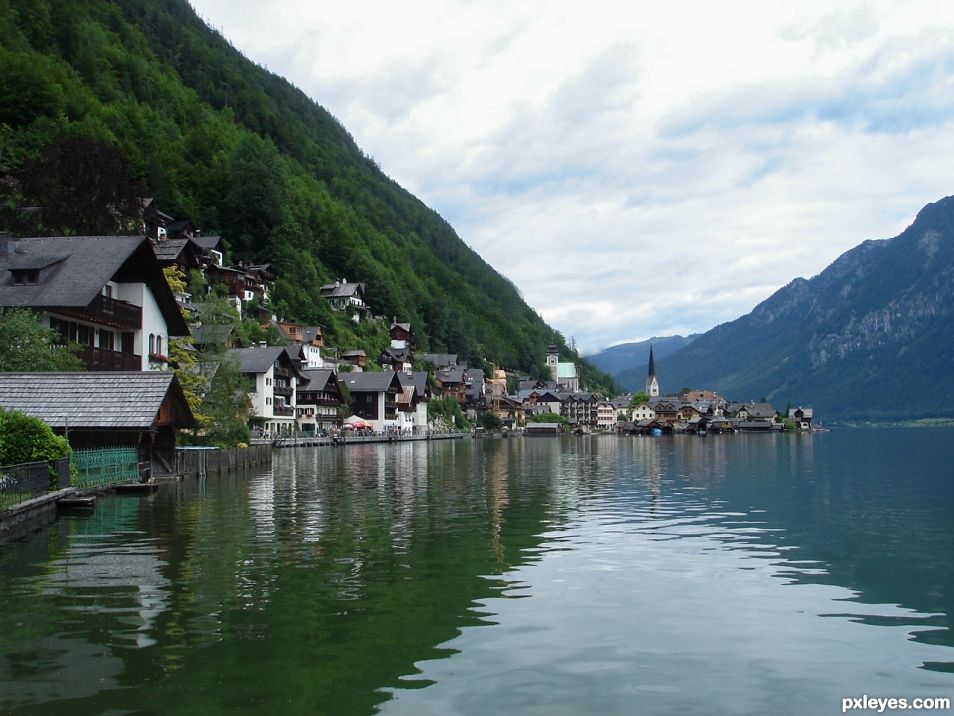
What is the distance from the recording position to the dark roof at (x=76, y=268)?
44.2 meters

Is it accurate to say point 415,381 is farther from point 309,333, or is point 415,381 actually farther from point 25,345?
point 25,345

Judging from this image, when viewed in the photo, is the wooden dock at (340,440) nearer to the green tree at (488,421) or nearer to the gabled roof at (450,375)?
the gabled roof at (450,375)

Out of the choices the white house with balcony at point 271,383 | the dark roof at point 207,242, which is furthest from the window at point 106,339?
the dark roof at point 207,242

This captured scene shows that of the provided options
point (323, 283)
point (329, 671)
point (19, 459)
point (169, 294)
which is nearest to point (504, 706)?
point (329, 671)

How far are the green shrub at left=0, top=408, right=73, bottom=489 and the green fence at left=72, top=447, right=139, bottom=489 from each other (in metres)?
2.97

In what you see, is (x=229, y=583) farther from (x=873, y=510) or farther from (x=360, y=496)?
(x=873, y=510)

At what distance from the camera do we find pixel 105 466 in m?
36.7

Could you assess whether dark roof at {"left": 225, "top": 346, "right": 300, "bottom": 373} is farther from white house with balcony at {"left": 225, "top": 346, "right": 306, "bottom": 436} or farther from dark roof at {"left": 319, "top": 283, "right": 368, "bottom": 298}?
dark roof at {"left": 319, "top": 283, "right": 368, "bottom": 298}

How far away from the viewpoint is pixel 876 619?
1600cm

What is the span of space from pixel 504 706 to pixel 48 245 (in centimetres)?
4723

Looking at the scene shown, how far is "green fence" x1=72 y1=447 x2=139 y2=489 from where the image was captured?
114ft

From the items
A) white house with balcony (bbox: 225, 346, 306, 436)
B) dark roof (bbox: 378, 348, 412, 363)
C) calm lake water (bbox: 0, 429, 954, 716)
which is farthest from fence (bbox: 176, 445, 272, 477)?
dark roof (bbox: 378, 348, 412, 363)

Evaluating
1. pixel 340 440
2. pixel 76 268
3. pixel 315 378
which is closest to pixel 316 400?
pixel 315 378

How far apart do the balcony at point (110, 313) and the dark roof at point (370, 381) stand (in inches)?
3364
